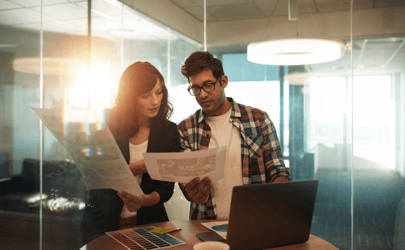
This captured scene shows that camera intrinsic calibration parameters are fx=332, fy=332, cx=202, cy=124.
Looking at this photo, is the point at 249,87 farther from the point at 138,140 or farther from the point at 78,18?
the point at 138,140

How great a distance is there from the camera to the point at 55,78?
290cm

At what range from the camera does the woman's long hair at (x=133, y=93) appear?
1722 millimetres

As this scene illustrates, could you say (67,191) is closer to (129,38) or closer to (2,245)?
(2,245)

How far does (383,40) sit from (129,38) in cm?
250

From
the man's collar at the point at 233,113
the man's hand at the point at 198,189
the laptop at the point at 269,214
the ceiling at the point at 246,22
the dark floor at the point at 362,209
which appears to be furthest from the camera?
the dark floor at the point at 362,209

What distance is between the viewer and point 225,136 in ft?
5.98

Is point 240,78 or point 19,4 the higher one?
point 19,4

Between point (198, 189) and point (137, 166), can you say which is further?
point (137, 166)

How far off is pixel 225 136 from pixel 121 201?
64 cm

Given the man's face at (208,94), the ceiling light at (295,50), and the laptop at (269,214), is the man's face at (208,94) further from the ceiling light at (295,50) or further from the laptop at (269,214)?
the ceiling light at (295,50)

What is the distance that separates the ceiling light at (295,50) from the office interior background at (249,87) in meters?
0.37

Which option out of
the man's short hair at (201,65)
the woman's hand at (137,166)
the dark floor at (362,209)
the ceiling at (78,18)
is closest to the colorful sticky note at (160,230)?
the woman's hand at (137,166)

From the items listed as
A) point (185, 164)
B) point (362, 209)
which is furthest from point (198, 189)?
point (362, 209)

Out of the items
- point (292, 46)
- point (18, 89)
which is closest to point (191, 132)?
point (292, 46)
